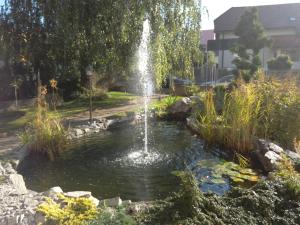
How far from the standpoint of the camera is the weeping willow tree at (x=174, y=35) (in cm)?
1057

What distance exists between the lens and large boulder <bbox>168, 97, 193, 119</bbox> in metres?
12.0

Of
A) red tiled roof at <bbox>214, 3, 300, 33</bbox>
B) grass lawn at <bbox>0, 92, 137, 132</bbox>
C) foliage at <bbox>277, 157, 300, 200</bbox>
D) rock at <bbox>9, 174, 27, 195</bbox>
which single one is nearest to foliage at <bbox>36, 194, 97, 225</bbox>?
rock at <bbox>9, 174, 27, 195</bbox>

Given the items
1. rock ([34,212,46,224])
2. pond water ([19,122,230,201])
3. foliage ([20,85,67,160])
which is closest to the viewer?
rock ([34,212,46,224])

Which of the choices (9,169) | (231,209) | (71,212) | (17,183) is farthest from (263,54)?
(71,212)

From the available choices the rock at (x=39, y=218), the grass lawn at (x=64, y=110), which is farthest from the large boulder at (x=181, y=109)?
the rock at (x=39, y=218)

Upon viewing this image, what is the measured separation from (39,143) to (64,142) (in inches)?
21.7

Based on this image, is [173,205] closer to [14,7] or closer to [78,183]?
[78,183]

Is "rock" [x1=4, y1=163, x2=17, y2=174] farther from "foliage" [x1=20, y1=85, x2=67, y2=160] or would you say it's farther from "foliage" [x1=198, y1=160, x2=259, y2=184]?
"foliage" [x1=198, y1=160, x2=259, y2=184]

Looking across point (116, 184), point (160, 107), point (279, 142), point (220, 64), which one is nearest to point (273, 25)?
point (220, 64)

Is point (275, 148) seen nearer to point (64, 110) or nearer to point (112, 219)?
point (112, 219)

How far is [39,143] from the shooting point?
7215 mm

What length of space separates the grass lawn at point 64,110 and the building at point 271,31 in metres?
16.2

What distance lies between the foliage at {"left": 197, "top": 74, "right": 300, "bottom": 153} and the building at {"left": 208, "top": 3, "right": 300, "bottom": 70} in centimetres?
2213

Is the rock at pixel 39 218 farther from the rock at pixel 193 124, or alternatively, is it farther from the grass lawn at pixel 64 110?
the grass lawn at pixel 64 110
